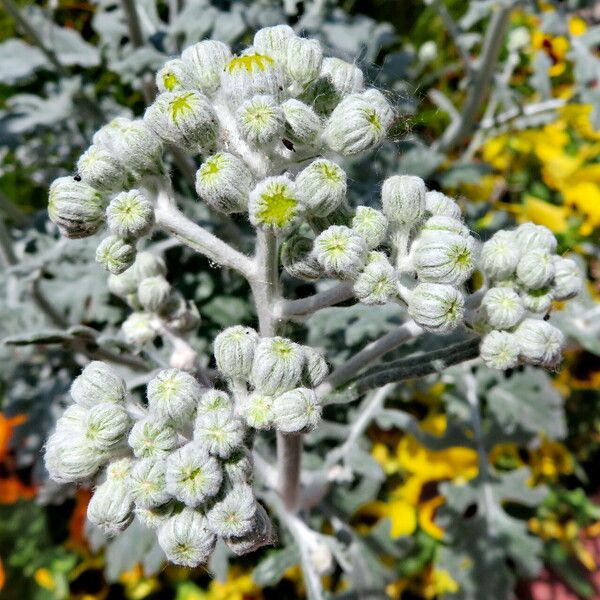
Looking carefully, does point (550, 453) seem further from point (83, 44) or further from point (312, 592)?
point (83, 44)

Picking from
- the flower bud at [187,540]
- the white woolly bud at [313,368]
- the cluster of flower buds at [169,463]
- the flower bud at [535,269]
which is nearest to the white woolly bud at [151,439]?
the cluster of flower buds at [169,463]

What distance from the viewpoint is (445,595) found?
90.0 inches

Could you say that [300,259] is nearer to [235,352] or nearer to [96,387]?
[235,352]

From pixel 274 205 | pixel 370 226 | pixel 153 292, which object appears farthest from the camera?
pixel 153 292

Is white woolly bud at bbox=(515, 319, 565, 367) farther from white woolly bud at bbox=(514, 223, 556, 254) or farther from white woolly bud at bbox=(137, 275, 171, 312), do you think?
white woolly bud at bbox=(137, 275, 171, 312)

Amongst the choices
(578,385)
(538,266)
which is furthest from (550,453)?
(538,266)

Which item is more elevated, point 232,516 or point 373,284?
point 373,284

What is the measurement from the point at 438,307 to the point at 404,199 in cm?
19

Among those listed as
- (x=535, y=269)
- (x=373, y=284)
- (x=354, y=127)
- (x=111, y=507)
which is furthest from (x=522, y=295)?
(x=111, y=507)

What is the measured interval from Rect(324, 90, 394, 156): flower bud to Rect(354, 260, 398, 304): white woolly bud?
7.3 inches

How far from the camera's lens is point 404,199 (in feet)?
3.83

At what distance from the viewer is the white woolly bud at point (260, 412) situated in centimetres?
111

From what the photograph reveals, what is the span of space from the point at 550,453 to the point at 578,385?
284 millimetres

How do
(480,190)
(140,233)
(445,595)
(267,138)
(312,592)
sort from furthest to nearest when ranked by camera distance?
(480,190) < (445,595) < (312,592) < (140,233) < (267,138)
